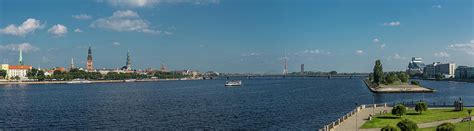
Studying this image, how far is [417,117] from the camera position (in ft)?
196

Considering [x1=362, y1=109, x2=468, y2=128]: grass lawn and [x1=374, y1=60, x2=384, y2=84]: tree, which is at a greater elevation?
[x1=374, y1=60, x2=384, y2=84]: tree

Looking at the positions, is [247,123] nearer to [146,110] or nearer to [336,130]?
[336,130]

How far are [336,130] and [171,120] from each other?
26.9 m

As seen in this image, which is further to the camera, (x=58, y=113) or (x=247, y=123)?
(x=58, y=113)

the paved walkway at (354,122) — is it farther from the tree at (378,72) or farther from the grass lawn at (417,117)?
the tree at (378,72)

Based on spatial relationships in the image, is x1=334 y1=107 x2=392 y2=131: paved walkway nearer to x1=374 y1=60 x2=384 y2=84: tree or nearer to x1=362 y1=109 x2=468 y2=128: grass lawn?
x1=362 y1=109 x2=468 y2=128: grass lawn

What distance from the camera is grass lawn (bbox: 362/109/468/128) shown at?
53969 mm

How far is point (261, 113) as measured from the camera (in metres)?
78.2

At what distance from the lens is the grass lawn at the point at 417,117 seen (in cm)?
5397

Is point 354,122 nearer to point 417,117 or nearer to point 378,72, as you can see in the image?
point 417,117

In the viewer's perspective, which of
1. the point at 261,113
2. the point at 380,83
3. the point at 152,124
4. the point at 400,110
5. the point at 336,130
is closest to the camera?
the point at 336,130

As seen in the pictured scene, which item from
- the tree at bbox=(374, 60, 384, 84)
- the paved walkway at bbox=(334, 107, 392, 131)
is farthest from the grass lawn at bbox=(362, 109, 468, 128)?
the tree at bbox=(374, 60, 384, 84)

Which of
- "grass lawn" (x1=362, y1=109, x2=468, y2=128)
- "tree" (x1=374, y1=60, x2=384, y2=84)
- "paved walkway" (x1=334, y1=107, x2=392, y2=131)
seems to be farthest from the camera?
"tree" (x1=374, y1=60, x2=384, y2=84)

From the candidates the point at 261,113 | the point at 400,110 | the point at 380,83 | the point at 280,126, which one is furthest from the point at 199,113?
the point at 380,83
